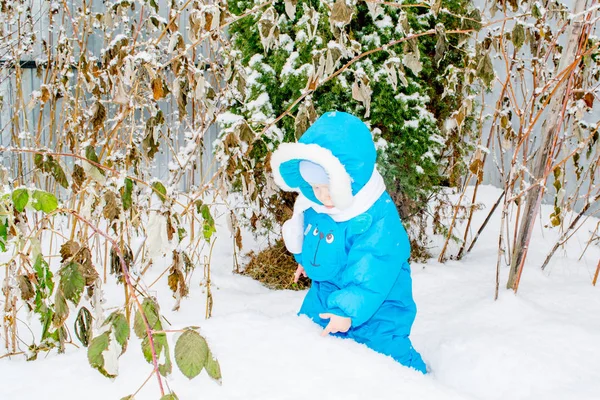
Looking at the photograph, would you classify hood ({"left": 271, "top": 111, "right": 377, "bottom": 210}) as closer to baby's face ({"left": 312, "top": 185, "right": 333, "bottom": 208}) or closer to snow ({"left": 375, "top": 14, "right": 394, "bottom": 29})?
baby's face ({"left": 312, "top": 185, "right": 333, "bottom": 208})

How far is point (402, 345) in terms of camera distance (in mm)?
1757

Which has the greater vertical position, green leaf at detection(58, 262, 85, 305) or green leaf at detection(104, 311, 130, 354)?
green leaf at detection(58, 262, 85, 305)

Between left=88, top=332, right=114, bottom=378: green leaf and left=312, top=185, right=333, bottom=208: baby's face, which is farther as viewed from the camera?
left=312, top=185, right=333, bottom=208: baby's face

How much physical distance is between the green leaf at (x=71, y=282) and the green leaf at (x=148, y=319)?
0.41 feet

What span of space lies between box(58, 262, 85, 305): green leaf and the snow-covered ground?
1.06ft

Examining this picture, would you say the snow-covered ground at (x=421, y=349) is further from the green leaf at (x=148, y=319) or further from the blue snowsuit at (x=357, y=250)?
the green leaf at (x=148, y=319)

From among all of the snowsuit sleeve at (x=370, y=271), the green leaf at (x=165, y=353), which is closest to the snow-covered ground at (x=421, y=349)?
the snowsuit sleeve at (x=370, y=271)

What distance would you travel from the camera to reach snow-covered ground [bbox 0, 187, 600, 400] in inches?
45.9

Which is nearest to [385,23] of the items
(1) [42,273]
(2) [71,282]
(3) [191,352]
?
(1) [42,273]

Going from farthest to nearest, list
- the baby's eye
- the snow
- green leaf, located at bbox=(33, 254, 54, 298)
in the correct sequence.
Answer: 1. the snow
2. the baby's eye
3. green leaf, located at bbox=(33, 254, 54, 298)

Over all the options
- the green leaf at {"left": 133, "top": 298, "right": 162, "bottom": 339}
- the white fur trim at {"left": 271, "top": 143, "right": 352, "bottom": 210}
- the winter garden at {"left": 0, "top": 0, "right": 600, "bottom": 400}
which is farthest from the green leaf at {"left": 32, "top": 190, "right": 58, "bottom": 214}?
the white fur trim at {"left": 271, "top": 143, "right": 352, "bottom": 210}

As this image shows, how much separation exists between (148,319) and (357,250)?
2.76 feet

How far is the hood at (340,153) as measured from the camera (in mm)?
1536

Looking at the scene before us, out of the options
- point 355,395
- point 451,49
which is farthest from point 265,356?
point 451,49
